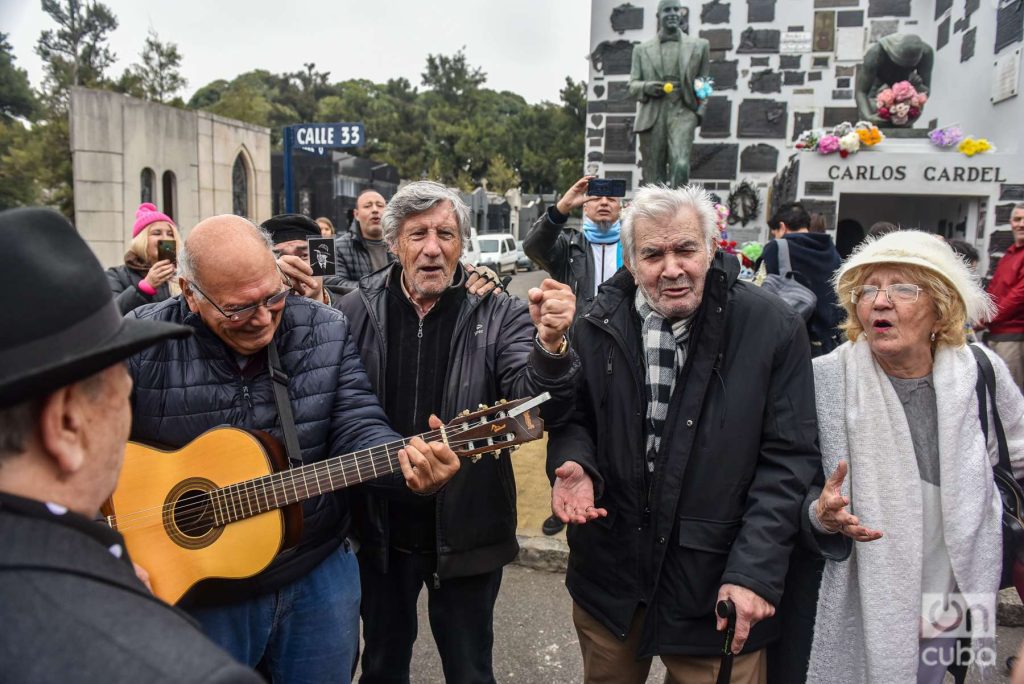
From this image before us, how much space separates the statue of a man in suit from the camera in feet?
24.0

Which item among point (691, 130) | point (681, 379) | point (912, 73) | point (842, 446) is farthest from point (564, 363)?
point (912, 73)

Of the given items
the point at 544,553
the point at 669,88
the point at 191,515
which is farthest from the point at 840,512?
the point at 669,88

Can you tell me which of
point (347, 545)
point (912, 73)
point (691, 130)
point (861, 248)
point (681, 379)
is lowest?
point (347, 545)

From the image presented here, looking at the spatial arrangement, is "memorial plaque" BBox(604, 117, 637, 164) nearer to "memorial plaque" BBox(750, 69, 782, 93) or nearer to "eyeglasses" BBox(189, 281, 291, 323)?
"memorial plaque" BBox(750, 69, 782, 93)

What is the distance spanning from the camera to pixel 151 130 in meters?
14.6

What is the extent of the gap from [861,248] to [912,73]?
750 centimetres

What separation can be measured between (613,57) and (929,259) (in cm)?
867

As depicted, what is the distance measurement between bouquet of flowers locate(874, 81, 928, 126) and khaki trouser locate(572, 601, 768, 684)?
765cm

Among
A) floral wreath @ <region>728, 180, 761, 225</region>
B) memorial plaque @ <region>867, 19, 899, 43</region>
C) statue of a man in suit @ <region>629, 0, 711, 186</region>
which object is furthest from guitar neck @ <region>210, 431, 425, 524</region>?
memorial plaque @ <region>867, 19, 899, 43</region>

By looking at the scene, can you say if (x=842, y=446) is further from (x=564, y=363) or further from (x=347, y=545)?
(x=347, y=545)

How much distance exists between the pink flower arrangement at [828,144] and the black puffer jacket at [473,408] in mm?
6013

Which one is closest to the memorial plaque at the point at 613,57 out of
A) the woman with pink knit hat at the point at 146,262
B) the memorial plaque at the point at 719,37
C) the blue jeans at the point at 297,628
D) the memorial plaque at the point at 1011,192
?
the memorial plaque at the point at 719,37

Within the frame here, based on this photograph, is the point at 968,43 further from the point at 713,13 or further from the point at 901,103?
the point at 713,13

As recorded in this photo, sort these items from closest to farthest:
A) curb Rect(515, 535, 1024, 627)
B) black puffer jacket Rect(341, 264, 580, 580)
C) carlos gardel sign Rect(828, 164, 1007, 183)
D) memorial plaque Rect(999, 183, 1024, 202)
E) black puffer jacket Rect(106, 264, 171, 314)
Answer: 1. black puffer jacket Rect(341, 264, 580, 580)
2. black puffer jacket Rect(106, 264, 171, 314)
3. curb Rect(515, 535, 1024, 627)
4. memorial plaque Rect(999, 183, 1024, 202)
5. carlos gardel sign Rect(828, 164, 1007, 183)
